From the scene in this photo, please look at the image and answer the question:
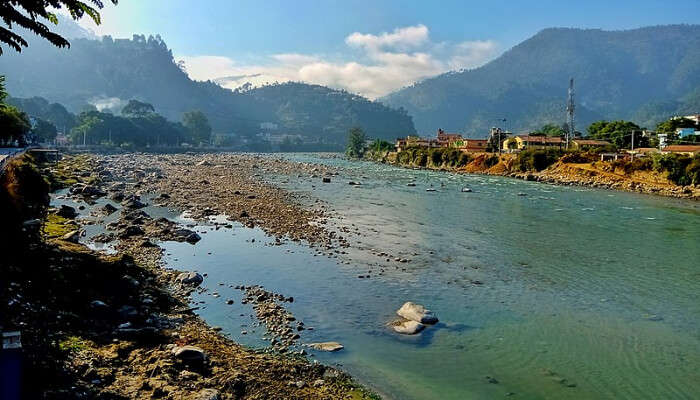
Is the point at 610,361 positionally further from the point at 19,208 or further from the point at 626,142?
the point at 626,142

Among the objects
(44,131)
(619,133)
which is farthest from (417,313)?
(44,131)

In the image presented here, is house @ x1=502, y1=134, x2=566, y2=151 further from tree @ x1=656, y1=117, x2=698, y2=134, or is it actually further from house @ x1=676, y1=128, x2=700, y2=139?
house @ x1=676, y1=128, x2=700, y2=139

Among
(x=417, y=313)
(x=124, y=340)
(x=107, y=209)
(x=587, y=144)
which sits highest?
(x=587, y=144)

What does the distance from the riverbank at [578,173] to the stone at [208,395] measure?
221 feet

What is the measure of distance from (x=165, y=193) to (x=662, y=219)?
47177 mm

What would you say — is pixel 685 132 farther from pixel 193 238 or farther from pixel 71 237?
pixel 71 237

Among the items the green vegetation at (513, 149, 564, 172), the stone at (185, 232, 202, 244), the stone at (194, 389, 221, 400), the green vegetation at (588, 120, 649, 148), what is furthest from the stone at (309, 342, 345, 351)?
the green vegetation at (588, 120, 649, 148)

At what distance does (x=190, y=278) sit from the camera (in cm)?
1927

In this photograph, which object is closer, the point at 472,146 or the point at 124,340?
the point at 124,340

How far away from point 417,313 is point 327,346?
393 cm

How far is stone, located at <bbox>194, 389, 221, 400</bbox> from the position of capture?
9648mm

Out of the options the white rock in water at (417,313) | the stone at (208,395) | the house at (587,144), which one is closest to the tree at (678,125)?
the house at (587,144)

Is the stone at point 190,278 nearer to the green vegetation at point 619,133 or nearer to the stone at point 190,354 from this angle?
the stone at point 190,354

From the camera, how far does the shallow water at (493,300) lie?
12805 mm
